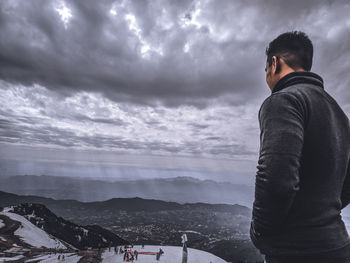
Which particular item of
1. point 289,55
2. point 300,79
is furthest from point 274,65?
point 300,79

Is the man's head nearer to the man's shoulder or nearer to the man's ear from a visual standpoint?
the man's ear

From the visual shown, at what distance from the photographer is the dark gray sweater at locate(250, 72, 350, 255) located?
4.77 feet

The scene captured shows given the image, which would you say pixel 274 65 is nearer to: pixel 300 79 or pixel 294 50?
pixel 294 50

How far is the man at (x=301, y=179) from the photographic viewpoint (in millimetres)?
1453

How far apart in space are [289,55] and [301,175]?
144cm

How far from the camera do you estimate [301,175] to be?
165cm

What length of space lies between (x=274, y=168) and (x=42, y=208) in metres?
136

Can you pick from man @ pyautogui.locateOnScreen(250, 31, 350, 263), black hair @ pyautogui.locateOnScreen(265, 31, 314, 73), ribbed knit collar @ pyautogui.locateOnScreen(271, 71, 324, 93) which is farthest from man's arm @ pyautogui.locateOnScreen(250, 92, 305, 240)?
black hair @ pyautogui.locateOnScreen(265, 31, 314, 73)

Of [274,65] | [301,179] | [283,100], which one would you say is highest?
[274,65]

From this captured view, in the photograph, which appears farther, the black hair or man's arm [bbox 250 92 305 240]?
the black hair

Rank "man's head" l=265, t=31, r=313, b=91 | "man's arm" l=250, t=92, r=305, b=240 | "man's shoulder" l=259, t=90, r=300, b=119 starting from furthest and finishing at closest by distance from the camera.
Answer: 1. "man's head" l=265, t=31, r=313, b=91
2. "man's shoulder" l=259, t=90, r=300, b=119
3. "man's arm" l=250, t=92, r=305, b=240

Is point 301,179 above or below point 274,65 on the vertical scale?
below

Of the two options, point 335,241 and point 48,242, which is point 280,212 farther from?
point 48,242

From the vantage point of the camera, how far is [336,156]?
5.29ft
